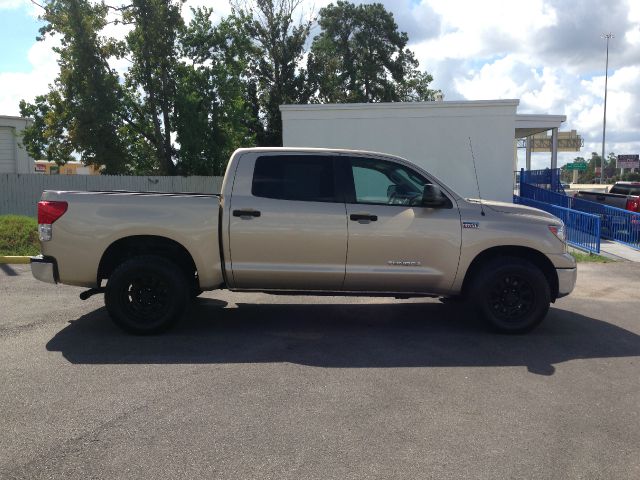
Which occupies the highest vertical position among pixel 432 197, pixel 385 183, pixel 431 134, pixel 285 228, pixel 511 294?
pixel 431 134

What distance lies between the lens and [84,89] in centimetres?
2022

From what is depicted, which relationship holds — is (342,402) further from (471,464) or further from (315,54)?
(315,54)

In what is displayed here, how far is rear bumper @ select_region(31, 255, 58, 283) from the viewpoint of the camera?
18.8ft

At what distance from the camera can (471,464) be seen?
11.0ft

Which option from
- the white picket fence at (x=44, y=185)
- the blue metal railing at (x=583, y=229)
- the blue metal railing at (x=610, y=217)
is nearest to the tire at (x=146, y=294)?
the blue metal railing at (x=583, y=229)

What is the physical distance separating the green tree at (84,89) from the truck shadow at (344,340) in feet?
50.4

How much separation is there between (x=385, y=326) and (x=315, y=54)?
98.3 feet

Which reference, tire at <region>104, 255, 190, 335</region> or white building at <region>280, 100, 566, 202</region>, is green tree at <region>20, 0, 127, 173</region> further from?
tire at <region>104, 255, 190, 335</region>

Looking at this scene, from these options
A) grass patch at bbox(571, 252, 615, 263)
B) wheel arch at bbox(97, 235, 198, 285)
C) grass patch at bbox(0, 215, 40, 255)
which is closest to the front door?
wheel arch at bbox(97, 235, 198, 285)

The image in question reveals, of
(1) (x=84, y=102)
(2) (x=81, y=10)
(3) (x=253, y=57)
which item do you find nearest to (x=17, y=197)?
(1) (x=84, y=102)

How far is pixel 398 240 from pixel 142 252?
2.81 metres

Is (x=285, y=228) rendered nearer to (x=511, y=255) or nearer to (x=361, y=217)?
(x=361, y=217)

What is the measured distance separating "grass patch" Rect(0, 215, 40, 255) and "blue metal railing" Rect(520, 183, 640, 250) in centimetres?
1347

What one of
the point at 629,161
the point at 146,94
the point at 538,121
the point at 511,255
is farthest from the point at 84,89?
the point at 629,161
